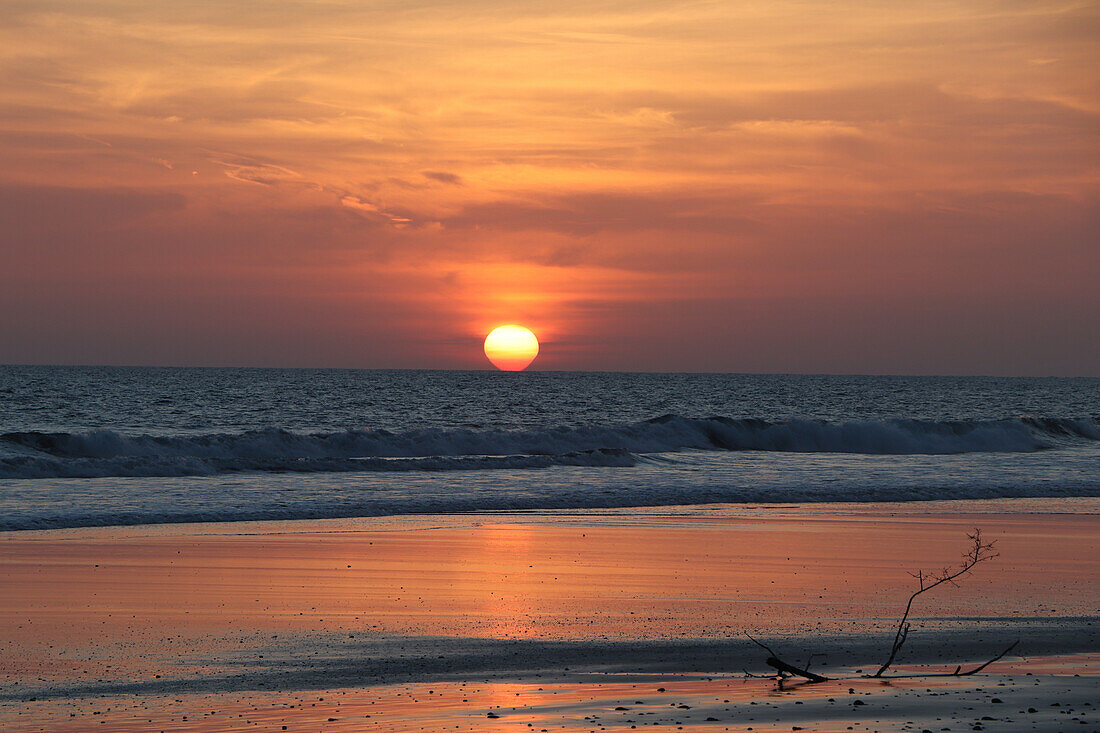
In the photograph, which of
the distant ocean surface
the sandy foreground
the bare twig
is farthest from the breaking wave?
the bare twig

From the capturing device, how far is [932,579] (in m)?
13.9

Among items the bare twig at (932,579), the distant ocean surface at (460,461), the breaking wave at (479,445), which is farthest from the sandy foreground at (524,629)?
the breaking wave at (479,445)

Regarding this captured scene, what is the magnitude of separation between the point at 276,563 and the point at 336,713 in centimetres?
738

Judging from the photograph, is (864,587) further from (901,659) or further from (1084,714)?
(1084,714)

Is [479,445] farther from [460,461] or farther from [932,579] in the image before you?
[932,579]

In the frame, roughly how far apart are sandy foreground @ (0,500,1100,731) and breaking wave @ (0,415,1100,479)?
1234 cm

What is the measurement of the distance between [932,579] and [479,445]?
31.0 meters

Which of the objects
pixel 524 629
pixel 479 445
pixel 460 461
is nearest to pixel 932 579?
pixel 524 629

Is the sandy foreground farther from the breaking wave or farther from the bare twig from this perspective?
the breaking wave

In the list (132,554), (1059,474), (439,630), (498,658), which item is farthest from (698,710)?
(1059,474)

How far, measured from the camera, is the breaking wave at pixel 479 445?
30.3 meters

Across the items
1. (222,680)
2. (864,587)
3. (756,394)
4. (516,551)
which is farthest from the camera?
(756,394)

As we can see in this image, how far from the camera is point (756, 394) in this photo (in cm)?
12125

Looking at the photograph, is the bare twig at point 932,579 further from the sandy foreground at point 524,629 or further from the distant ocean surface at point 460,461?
the distant ocean surface at point 460,461
